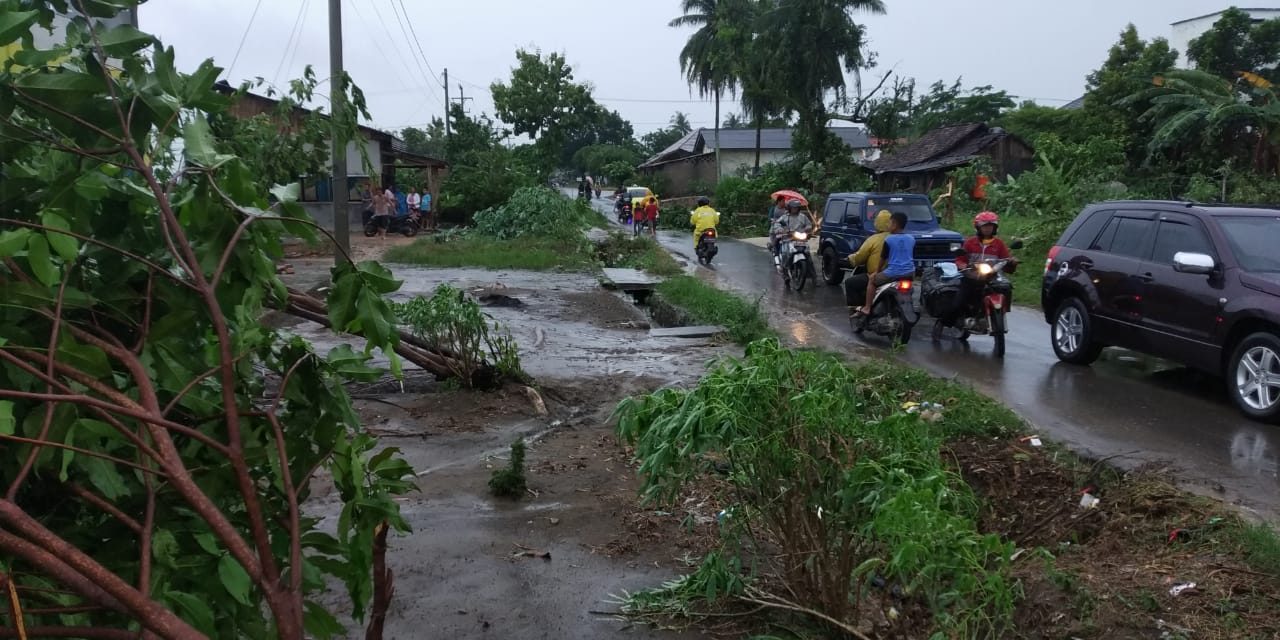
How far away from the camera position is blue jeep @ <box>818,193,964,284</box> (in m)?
17.4

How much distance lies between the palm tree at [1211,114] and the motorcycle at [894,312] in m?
15.1

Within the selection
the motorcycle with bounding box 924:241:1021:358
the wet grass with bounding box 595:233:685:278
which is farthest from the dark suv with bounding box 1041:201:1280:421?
the wet grass with bounding box 595:233:685:278

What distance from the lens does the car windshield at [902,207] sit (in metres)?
17.4

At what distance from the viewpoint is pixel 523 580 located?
4.74 meters

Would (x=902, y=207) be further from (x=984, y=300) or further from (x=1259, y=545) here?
(x=1259, y=545)

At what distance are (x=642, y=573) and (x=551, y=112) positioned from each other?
4206 cm

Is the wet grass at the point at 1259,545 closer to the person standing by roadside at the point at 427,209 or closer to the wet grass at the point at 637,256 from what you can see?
the wet grass at the point at 637,256

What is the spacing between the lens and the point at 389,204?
3105 cm

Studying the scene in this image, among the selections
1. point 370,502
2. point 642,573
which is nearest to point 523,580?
point 642,573

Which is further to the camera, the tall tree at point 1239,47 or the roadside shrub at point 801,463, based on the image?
the tall tree at point 1239,47

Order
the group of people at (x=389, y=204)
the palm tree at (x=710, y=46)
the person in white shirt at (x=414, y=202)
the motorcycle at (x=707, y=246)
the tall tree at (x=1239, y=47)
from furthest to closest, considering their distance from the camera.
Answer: the palm tree at (x=710, y=46), the person in white shirt at (x=414, y=202), the tall tree at (x=1239, y=47), the group of people at (x=389, y=204), the motorcycle at (x=707, y=246)

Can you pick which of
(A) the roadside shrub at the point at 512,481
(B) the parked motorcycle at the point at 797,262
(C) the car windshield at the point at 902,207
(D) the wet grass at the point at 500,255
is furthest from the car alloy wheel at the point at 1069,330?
(D) the wet grass at the point at 500,255

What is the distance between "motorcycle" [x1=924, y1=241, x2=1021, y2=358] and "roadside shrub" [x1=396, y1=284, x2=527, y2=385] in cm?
521

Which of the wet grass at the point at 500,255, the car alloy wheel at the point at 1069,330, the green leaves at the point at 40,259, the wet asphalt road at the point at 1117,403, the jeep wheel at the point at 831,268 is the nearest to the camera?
the green leaves at the point at 40,259
